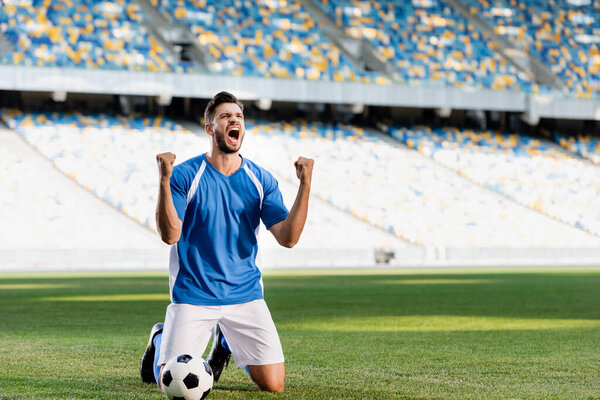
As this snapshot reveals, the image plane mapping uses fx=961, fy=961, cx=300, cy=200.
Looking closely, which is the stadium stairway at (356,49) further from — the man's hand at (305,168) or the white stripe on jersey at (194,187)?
the man's hand at (305,168)

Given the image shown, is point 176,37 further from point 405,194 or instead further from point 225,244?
point 225,244

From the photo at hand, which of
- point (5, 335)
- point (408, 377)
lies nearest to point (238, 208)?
point (408, 377)

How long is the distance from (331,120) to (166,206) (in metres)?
42.2

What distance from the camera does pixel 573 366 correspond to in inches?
315

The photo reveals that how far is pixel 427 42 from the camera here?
1925 inches

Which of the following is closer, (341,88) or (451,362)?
(451,362)

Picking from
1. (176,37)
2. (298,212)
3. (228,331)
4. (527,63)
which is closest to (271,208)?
(298,212)

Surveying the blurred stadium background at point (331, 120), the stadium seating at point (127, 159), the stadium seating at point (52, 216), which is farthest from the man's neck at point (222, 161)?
the stadium seating at point (127, 159)

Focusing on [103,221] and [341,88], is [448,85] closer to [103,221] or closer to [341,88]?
[341,88]

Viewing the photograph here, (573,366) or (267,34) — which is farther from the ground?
(573,366)

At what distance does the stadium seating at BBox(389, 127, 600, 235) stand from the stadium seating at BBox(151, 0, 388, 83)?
14.4ft

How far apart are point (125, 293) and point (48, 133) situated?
22126 millimetres

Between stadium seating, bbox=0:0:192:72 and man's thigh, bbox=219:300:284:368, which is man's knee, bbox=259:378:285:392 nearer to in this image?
man's thigh, bbox=219:300:284:368

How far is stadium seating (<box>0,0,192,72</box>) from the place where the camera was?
40.8m
